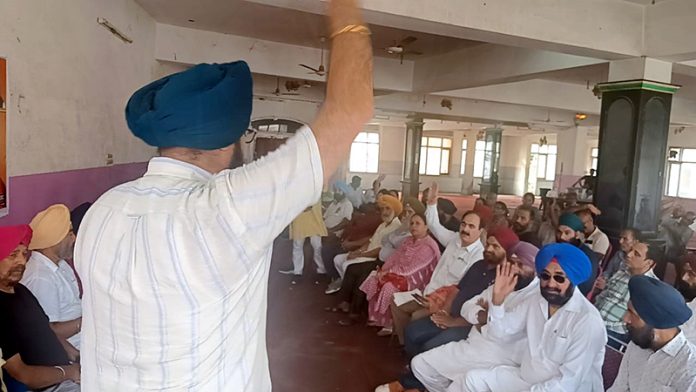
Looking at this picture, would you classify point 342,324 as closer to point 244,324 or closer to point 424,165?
point 244,324

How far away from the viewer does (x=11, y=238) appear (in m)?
2.02

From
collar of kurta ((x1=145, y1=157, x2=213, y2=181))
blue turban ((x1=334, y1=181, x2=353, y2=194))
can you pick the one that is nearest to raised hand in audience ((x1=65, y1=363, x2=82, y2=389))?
collar of kurta ((x1=145, y1=157, x2=213, y2=181))

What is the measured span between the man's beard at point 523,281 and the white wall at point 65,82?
264 centimetres

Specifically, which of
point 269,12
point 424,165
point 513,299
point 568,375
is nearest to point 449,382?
point 513,299

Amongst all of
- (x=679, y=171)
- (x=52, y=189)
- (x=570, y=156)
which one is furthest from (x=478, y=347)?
(x=679, y=171)

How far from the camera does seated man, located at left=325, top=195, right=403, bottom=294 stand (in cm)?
495

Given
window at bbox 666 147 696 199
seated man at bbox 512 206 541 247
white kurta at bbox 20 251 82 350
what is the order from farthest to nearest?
window at bbox 666 147 696 199 → seated man at bbox 512 206 541 247 → white kurta at bbox 20 251 82 350

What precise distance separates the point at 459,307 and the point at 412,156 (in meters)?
9.57

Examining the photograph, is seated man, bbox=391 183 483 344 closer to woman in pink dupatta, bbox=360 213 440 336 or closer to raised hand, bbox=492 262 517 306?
Result: woman in pink dupatta, bbox=360 213 440 336

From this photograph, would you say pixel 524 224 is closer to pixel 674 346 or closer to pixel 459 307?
pixel 459 307

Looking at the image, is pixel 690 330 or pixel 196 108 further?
pixel 690 330

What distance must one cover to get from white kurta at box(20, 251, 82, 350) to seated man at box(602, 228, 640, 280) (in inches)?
136

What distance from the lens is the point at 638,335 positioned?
2094 millimetres

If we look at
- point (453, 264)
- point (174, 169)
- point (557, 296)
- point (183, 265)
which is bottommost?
point (453, 264)
